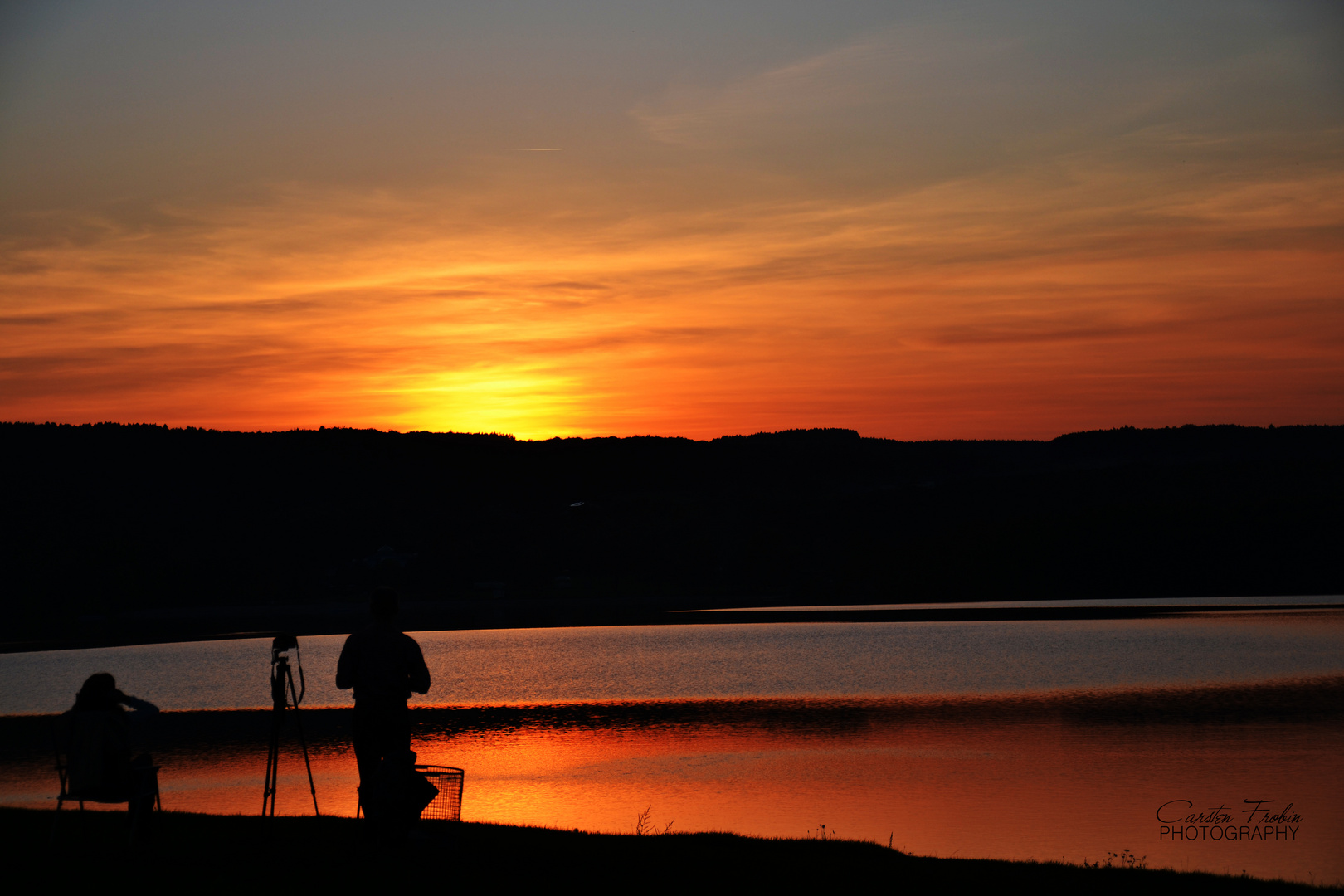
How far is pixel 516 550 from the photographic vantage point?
140 metres

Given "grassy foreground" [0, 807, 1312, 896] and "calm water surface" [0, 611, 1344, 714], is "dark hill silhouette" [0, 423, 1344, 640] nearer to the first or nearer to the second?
"calm water surface" [0, 611, 1344, 714]

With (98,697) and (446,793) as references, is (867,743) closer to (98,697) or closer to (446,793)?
(446,793)

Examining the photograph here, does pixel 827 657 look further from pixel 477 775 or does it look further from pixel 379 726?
pixel 379 726

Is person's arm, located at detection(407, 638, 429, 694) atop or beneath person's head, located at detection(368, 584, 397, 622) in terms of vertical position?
beneath

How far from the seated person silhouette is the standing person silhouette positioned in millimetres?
1854

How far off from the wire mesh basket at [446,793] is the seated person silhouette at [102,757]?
2.39m

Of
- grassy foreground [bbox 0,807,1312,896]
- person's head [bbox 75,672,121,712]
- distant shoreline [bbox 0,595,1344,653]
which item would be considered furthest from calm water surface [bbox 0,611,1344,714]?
person's head [bbox 75,672,121,712]

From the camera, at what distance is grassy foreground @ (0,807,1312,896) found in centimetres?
922

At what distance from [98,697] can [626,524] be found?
446ft

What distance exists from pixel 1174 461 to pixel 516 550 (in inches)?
3176

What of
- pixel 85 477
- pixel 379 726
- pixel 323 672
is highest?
pixel 85 477

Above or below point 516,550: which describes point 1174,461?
above

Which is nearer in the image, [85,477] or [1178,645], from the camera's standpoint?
[1178,645]

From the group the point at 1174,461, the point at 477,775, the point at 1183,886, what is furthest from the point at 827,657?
the point at 1174,461
